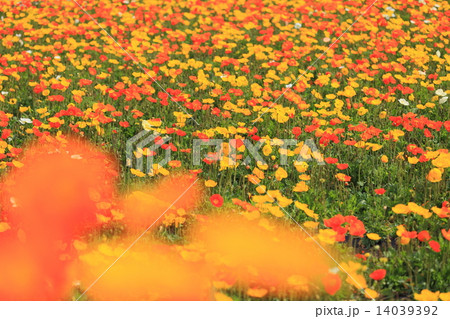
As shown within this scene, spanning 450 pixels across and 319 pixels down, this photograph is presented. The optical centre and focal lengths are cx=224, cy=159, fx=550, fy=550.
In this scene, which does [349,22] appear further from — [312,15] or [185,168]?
[185,168]

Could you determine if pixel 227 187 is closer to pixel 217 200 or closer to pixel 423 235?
pixel 217 200

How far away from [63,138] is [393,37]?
4512mm

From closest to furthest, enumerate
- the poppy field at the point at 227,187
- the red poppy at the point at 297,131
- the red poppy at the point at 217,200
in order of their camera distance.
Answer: the poppy field at the point at 227,187
the red poppy at the point at 217,200
the red poppy at the point at 297,131

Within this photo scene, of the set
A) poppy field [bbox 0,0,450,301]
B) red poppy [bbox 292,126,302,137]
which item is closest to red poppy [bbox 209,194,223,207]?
poppy field [bbox 0,0,450,301]

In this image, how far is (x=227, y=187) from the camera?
3.89m

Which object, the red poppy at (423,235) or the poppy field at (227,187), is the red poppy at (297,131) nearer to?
the poppy field at (227,187)

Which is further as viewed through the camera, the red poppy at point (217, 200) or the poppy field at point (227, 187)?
the red poppy at point (217, 200)

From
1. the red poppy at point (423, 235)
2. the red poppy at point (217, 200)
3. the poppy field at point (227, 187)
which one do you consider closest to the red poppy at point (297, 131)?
the poppy field at point (227, 187)

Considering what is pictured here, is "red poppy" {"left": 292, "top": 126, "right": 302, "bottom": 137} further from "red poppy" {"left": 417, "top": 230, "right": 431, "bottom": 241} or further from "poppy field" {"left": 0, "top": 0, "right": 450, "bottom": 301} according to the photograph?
"red poppy" {"left": 417, "top": 230, "right": 431, "bottom": 241}

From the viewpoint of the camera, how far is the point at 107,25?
24.2 feet

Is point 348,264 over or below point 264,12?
over

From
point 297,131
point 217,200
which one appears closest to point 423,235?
point 217,200

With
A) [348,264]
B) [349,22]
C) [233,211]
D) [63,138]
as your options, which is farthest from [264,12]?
[348,264]

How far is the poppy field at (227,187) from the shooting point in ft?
9.32
